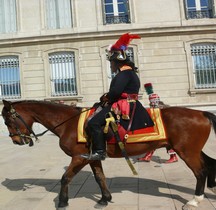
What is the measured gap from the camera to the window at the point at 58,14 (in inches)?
664

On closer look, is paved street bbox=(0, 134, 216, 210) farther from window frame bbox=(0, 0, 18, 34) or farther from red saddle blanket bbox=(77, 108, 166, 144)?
window frame bbox=(0, 0, 18, 34)

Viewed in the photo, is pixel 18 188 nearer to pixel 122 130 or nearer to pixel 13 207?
pixel 13 207

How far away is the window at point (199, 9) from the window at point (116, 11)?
342 centimetres

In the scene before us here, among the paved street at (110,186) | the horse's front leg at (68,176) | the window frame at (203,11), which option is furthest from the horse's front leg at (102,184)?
the window frame at (203,11)

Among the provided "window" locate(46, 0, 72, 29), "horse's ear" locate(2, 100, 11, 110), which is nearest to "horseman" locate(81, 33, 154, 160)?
"horse's ear" locate(2, 100, 11, 110)

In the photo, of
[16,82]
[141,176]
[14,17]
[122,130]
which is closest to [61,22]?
[14,17]

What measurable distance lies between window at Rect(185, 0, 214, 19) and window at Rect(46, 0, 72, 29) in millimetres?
6735

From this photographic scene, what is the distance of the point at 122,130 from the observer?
437 centimetres

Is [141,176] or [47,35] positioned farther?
[47,35]

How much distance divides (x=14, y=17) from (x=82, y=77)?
5.35 meters

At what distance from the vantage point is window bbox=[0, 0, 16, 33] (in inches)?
669

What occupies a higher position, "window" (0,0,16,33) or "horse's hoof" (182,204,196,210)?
"window" (0,0,16,33)

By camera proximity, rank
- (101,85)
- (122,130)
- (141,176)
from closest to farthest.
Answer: (122,130) < (141,176) < (101,85)

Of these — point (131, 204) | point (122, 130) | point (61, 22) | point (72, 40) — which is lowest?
point (131, 204)
